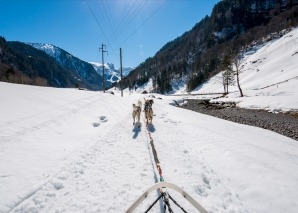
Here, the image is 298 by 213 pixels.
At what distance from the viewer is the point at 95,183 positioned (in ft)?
23.4

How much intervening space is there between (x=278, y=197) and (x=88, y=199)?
19.5 ft

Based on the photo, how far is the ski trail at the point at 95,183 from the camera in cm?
582

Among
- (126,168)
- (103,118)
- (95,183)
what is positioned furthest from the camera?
(103,118)

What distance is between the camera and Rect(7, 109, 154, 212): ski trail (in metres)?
5.82

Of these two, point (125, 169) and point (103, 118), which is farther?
point (103, 118)

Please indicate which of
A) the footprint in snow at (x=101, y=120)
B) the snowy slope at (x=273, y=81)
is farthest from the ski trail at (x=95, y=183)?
the snowy slope at (x=273, y=81)

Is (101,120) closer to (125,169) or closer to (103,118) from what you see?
(103,118)

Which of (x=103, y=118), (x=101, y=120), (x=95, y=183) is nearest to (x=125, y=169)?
(x=95, y=183)

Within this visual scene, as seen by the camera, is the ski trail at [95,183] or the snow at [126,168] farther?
the snow at [126,168]

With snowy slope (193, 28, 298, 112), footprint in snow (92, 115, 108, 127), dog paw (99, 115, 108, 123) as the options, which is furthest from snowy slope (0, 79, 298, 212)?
snowy slope (193, 28, 298, 112)

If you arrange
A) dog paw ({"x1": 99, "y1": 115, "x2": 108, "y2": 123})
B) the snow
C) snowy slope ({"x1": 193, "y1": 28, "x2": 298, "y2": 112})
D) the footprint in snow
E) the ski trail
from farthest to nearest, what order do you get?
snowy slope ({"x1": 193, "y1": 28, "x2": 298, "y2": 112}) < dog paw ({"x1": 99, "y1": 115, "x2": 108, "y2": 123}) < the footprint in snow < the snow < the ski trail

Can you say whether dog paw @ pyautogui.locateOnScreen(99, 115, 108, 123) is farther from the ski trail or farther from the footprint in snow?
the ski trail

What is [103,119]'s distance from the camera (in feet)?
63.0

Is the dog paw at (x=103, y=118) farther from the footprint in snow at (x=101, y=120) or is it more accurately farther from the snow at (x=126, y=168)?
the snow at (x=126, y=168)
